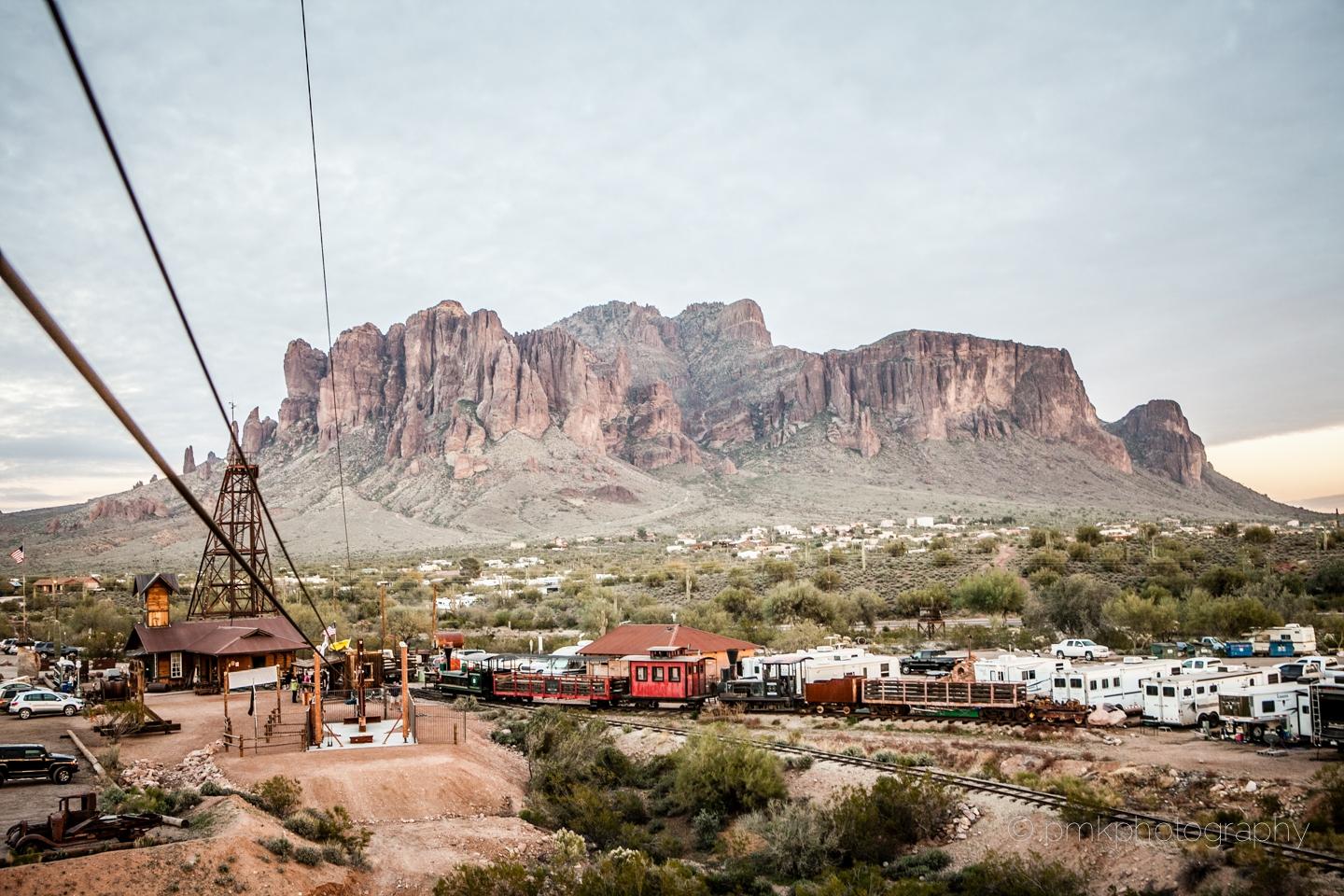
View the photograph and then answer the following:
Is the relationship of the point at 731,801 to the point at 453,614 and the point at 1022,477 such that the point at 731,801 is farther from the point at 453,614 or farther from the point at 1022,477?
the point at 1022,477

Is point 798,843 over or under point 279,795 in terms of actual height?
under

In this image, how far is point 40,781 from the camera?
20.8m

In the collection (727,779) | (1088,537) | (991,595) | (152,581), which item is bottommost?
(727,779)

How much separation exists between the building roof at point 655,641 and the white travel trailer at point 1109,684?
47.8 ft

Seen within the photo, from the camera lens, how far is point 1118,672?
28.1 m

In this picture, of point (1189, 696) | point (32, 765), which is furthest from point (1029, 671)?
point (32, 765)

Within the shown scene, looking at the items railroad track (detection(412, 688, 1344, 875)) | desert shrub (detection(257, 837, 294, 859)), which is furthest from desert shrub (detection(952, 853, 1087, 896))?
desert shrub (detection(257, 837, 294, 859))

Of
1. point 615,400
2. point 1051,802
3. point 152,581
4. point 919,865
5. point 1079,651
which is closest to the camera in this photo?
point 919,865

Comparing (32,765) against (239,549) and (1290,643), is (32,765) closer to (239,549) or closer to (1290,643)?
(239,549)

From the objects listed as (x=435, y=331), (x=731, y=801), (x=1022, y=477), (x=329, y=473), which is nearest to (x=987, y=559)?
(x=731, y=801)

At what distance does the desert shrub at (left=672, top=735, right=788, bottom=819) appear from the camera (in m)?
22.3

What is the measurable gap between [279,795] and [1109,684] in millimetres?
22482

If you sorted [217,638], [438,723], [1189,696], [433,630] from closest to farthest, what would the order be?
[1189,696], [438,723], [217,638], [433,630]

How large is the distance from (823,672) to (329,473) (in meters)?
131
